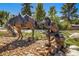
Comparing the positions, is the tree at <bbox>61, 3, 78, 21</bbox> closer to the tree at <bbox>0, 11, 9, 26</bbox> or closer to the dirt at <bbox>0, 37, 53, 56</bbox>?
the dirt at <bbox>0, 37, 53, 56</bbox>

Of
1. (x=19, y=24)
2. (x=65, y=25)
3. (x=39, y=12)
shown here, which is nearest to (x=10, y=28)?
(x=19, y=24)

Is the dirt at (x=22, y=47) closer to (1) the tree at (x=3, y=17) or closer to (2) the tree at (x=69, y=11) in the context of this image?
(1) the tree at (x=3, y=17)

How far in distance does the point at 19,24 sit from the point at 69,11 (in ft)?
2.09

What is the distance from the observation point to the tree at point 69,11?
110 inches

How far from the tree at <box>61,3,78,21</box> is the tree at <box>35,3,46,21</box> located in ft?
0.81

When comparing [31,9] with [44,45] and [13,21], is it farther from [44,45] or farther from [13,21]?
[44,45]

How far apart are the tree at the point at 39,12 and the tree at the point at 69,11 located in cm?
25

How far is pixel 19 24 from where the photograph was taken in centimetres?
286

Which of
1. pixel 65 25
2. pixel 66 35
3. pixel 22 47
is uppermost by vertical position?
pixel 65 25

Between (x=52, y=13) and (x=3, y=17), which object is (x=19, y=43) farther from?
(x=52, y=13)

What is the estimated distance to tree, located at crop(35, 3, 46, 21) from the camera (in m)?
2.78

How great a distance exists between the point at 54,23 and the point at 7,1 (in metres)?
0.63

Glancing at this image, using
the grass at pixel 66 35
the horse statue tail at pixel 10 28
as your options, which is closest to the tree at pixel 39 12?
the grass at pixel 66 35

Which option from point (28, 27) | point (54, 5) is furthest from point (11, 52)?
point (54, 5)
